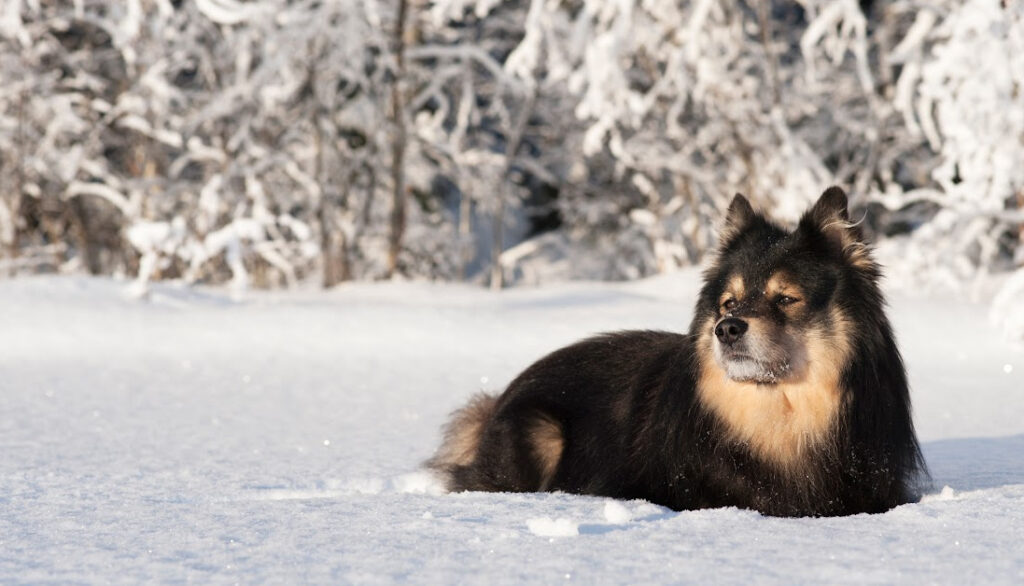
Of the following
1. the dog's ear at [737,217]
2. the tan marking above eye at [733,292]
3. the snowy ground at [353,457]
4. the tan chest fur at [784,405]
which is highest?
the dog's ear at [737,217]

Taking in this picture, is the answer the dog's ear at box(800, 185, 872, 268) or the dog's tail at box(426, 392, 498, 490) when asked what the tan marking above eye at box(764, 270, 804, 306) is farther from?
the dog's tail at box(426, 392, 498, 490)

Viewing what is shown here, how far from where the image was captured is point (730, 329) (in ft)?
12.0

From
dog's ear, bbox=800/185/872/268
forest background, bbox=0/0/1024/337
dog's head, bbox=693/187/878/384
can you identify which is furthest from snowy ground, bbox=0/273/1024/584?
forest background, bbox=0/0/1024/337

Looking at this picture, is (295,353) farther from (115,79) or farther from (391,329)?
(115,79)

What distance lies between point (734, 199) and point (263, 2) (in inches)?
533

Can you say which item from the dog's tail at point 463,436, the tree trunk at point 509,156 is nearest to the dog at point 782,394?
the dog's tail at point 463,436

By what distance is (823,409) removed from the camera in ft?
12.6

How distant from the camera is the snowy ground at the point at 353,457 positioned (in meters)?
2.84

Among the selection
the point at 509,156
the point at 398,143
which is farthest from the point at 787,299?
the point at 509,156

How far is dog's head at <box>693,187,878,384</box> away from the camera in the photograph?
3.75 metres

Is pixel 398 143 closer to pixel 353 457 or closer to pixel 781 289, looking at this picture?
pixel 353 457

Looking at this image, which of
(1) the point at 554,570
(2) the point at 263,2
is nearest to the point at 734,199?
(1) the point at 554,570

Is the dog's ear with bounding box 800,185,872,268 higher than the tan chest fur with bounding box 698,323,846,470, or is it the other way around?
the dog's ear with bounding box 800,185,872,268

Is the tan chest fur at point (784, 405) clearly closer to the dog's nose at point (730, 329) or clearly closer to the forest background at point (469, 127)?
the dog's nose at point (730, 329)
